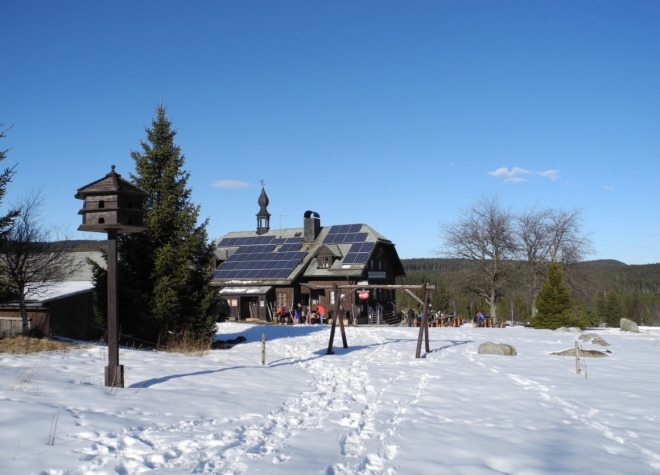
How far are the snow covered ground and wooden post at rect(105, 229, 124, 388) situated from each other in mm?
615

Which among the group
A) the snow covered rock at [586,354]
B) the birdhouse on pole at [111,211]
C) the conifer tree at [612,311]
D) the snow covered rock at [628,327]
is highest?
the birdhouse on pole at [111,211]

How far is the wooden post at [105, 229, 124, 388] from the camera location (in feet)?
32.4

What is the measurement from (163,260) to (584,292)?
36.4 meters

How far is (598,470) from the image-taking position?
21.8ft

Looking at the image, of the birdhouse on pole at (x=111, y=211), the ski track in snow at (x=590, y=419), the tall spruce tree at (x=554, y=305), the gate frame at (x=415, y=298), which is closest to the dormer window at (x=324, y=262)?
the tall spruce tree at (x=554, y=305)

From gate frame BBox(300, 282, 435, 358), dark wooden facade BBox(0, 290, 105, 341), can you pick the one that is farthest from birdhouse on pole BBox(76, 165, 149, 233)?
dark wooden facade BBox(0, 290, 105, 341)

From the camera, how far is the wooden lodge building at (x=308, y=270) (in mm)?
41178

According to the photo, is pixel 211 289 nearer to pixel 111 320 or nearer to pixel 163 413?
pixel 111 320

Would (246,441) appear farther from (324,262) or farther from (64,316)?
(324,262)

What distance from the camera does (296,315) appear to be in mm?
38062

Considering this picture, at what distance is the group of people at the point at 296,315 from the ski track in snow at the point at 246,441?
27294mm

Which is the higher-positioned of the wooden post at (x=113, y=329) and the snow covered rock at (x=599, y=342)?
the wooden post at (x=113, y=329)

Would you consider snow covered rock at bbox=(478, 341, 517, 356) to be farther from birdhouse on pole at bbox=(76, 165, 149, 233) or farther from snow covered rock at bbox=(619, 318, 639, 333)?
snow covered rock at bbox=(619, 318, 639, 333)

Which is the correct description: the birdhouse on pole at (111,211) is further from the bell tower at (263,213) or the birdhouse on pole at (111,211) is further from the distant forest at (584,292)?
the bell tower at (263,213)
